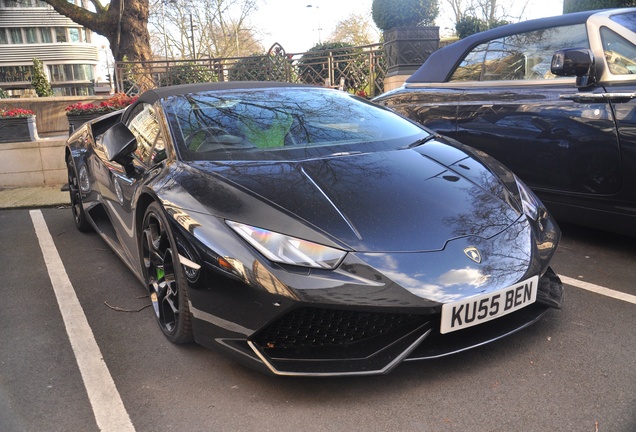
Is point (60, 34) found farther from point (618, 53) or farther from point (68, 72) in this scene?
point (618, 53)

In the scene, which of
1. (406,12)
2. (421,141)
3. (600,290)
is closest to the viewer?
(600,290)

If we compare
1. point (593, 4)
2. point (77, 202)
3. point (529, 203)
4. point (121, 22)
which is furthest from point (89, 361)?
point (121, 22)

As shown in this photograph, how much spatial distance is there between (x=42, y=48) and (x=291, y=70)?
47.9 metres

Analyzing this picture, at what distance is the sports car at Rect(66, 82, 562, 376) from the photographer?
214cm

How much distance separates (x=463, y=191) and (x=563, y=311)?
83 cm

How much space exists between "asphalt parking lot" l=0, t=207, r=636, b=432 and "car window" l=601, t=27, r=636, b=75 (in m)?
1.27

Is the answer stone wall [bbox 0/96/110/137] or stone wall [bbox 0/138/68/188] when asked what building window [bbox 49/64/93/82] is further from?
stone wall [bbox 0/138/68/188]

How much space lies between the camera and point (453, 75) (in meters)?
4.68

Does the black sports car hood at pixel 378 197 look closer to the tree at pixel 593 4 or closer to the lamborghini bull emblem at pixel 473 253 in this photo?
the lamborghini bull emblem at pixel 473 253

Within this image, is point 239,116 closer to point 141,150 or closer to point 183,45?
point 141,150

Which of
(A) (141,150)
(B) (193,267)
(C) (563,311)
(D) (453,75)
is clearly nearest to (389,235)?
(B) (193,267)

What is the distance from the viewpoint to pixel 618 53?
11.8 feet

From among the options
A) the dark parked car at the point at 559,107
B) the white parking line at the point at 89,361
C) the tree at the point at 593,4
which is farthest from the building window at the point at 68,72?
the dark parked car at the point at 559,107

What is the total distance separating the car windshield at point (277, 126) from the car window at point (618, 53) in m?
1.24
